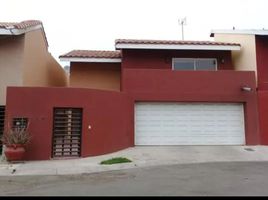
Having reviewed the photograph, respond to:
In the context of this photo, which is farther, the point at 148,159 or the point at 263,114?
the point at 263,114

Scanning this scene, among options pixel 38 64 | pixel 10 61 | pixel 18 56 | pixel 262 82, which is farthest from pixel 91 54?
pixel 262 82

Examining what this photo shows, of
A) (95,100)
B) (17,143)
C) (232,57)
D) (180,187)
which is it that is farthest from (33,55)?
(180,187)

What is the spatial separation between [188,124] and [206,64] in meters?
4.31

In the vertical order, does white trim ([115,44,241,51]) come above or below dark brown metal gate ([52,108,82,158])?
above

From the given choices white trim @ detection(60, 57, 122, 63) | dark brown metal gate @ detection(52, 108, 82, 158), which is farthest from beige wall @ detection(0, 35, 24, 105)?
white trim @ detection(60, 57, 122, 63)

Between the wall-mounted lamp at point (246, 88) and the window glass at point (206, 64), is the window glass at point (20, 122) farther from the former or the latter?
the wall-mounted lamp at point (246, 88)

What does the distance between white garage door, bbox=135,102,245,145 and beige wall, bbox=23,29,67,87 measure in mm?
5513

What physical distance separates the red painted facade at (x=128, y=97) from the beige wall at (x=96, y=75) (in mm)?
1418

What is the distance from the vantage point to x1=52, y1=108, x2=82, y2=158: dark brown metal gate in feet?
51.9

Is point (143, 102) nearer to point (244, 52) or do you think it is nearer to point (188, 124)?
point (188, 124)

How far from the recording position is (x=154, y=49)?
20.8m

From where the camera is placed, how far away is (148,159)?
15156 mm

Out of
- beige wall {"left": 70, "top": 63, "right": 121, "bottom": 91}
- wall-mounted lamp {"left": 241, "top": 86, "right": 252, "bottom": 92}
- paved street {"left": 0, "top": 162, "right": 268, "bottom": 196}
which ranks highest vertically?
beige wall {"left": 70, "top": 63, "right": 121, "bottom": 91}

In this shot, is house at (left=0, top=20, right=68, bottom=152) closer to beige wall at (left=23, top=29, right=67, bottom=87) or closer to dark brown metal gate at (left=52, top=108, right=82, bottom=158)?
beige wall at (left=23, top=29, right=67, bottom=87)
